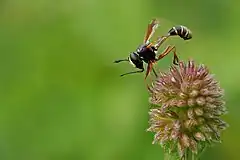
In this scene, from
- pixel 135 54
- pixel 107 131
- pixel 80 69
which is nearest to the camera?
pixel 135 54

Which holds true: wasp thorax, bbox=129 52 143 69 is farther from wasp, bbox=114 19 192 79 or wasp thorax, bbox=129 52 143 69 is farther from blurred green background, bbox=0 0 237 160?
blurred green background, bbox=0 0 237 160

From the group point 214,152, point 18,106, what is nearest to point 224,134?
point 214,152

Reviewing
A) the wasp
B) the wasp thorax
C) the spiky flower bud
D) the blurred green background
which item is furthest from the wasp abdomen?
the blurred green background

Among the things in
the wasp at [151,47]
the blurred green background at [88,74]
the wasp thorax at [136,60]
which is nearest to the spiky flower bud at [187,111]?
the wasp at [151,47]

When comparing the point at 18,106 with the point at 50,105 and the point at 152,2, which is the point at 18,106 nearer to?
the point at 50,105

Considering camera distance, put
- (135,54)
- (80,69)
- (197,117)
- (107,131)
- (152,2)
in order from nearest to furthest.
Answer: (197,117) < (135,54) < (107,131) < (80,69) < (152,2)

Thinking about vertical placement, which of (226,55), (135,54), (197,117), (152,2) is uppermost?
(152,2)

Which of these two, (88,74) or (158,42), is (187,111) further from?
(88,74)
